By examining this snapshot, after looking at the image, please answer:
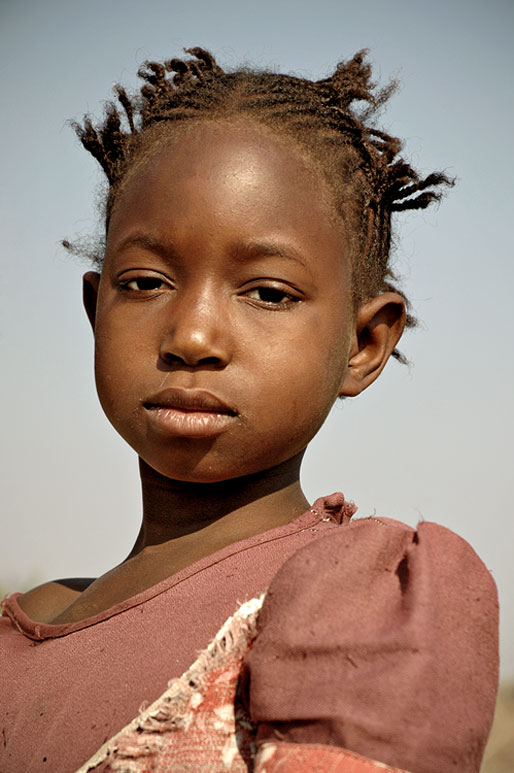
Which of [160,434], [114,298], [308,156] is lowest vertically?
[160,434]

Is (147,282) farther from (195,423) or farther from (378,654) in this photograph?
(378,654)

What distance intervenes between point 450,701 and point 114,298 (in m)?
1.23

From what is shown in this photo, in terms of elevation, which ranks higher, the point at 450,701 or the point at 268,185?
the point at 268,185

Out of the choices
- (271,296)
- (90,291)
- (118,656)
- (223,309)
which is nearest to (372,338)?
(271,296)

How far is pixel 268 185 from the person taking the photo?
2006mm

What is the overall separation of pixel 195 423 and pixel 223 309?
252 millimetres

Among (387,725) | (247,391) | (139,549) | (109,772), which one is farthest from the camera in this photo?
(139,549)

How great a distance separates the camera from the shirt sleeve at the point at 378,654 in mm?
1264

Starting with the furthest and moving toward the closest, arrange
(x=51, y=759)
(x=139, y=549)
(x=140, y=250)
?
(x=139, y=549) < (x=140, y=250) < (x=51, y=759)

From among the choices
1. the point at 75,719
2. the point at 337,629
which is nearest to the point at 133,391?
the point at 75,719

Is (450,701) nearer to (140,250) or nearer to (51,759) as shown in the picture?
(51,759)

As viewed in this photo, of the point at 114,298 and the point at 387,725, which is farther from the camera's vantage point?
the point at 114,298

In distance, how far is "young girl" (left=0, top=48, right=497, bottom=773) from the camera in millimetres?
1336

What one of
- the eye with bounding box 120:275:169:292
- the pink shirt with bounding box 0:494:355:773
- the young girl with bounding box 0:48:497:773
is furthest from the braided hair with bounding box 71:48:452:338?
the pink shirt with bounding box 0:494:355:773
